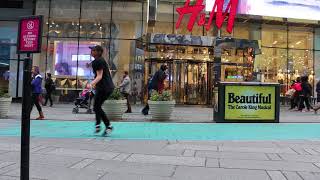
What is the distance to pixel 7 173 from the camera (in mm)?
6461

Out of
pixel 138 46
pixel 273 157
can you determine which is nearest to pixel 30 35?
pixel 273 157

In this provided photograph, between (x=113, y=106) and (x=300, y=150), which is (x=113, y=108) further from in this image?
(x=300, y=150)

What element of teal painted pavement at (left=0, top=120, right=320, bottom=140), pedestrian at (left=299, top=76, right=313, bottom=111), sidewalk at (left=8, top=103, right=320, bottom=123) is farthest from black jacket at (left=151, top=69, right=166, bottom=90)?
pedestrian at (left=299, top=76, right=313, bottom=111)

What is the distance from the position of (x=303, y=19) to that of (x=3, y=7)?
688 inches

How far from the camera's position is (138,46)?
2678cm

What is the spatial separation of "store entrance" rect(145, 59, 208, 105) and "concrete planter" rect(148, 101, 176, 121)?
11433mm

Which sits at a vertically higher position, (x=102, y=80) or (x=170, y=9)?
(x=170, y=9)

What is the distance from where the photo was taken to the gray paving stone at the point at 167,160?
7520 mm

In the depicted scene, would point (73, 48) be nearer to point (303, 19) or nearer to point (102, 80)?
point (303, 19)

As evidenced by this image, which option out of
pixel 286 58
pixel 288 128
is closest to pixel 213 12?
pixel 286 58

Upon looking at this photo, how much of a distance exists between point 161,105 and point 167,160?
711 centimetres

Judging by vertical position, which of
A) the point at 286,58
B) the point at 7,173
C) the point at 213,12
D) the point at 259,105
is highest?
the point at 213,12

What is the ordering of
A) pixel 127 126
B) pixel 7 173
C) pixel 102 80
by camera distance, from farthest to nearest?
pixel 127 126, pixel 102 80, pixel 7 173

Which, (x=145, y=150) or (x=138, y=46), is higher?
(x=138, y=46)
